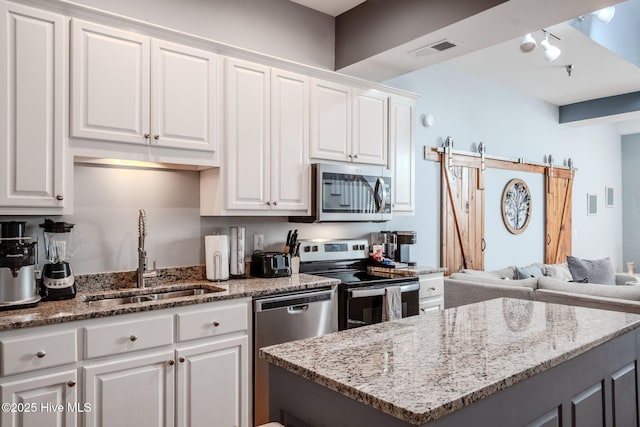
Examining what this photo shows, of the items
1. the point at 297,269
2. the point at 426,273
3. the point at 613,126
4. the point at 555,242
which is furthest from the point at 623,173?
the point at 297,269

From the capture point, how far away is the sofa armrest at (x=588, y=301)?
314 centimetres

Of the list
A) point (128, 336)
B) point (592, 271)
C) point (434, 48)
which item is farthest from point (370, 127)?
point (592, 271)

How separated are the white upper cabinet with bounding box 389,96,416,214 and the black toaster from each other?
1.20 metres

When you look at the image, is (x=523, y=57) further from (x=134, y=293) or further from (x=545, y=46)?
(x=134, y=293)

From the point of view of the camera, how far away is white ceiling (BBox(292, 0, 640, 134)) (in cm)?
262

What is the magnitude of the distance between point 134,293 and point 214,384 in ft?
2.38

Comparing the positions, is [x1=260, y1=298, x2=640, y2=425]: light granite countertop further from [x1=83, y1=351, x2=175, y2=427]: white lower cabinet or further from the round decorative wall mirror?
the round decorative wall mirror

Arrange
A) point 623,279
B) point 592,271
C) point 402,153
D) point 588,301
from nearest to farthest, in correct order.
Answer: point 588,301, point 402,153, point 592,271, point 623,279

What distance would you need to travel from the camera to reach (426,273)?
3.73 m

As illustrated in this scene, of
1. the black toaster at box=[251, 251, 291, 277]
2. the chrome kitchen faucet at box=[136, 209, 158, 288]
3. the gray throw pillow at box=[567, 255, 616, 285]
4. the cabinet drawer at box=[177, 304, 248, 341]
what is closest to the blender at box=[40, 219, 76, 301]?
the chrome kitchen faucet at box=[136, 209, 158, 288]

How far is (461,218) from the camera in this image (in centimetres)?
509

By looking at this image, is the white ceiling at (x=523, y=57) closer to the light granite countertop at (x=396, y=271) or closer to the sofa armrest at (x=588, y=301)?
the light granite countertop at (x=396, y=271)

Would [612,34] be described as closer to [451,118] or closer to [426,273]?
[451,118]

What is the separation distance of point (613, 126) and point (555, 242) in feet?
10.0
